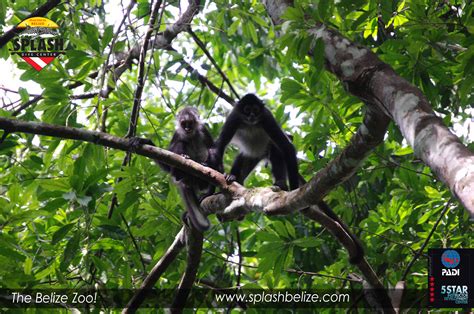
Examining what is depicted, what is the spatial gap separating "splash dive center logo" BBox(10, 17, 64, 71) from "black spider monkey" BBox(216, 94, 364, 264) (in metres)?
Result: 2.05

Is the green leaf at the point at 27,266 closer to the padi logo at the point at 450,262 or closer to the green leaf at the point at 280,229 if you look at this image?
the green leaf at the point at 280,229

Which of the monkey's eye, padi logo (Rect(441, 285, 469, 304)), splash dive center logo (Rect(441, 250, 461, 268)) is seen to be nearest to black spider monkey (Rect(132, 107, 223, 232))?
the monkey's eye

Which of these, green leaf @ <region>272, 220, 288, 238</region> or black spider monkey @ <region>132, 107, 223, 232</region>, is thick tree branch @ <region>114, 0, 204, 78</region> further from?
green leaf @ <region>272, 220, 288, 238</region>

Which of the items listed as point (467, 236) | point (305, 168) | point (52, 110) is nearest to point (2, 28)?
point (52, 110)

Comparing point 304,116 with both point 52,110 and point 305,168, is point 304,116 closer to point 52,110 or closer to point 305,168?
point 305,168

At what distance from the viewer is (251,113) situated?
22.0ft

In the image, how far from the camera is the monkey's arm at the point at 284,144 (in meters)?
5.90

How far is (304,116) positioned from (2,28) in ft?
13.8

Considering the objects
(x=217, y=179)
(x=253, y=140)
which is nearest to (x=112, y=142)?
(x=217, y=179)

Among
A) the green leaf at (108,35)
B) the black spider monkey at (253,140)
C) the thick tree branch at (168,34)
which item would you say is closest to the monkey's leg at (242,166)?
the black spider monkey at (253,140)

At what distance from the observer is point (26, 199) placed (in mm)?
5074

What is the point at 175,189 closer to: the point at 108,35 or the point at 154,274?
the point at 154,274

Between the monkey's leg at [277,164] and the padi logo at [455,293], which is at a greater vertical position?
the monkey's leg at [277,164]

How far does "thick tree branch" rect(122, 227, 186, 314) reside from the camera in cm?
497
